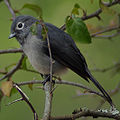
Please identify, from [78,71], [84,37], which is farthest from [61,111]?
[84,37]

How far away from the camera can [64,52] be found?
3.50m

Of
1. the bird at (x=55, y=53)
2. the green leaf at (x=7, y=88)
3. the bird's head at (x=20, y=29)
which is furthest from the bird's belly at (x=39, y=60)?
the green leaf at (x=7, y=88)

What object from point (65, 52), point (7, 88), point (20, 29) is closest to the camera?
point (7, 88)

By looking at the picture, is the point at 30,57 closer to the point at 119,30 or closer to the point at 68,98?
the point at 119,30

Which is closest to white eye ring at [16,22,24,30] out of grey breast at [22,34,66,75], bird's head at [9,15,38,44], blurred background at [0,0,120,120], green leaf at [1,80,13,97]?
bird's head at [9,15,38,44]

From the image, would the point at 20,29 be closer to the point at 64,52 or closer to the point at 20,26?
the point at 20,26

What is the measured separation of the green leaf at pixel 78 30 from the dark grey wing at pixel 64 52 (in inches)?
41.7

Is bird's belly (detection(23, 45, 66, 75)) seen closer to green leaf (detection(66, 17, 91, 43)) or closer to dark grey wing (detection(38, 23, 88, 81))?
dark grey wing (detection(38, 23, 88, 81))

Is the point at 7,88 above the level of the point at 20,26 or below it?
below

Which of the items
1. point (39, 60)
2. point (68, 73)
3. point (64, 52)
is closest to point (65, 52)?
point (64, 52)

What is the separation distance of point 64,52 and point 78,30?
4.05ft

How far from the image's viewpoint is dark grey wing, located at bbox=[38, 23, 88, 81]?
3.41m

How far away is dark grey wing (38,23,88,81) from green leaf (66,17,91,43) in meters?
1.06

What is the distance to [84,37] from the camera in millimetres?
2316
